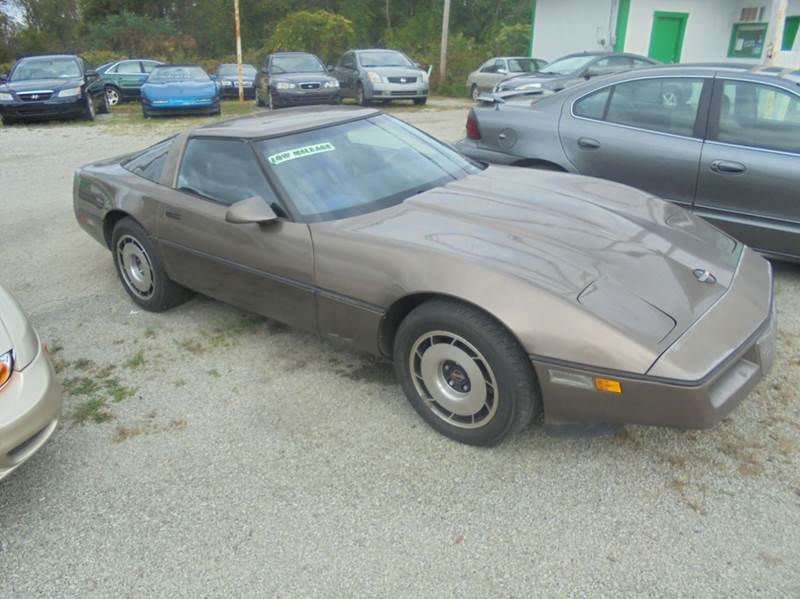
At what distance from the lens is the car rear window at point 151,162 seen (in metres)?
4.08

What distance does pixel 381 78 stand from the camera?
15.8m

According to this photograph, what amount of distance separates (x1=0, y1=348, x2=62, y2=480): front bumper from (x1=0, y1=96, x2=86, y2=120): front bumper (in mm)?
12791

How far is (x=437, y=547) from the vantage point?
2309 millimetres

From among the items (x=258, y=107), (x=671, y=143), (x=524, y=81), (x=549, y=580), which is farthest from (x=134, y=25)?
(x=549, y=580)

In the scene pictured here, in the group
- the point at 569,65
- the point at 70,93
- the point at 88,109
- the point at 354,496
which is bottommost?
the point at 354,496

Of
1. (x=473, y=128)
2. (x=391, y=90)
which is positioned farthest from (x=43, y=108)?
(x=473, y=128)

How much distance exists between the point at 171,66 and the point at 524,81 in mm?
8290

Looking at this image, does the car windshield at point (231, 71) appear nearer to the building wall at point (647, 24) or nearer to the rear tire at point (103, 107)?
the rear tire at point (103, 107)

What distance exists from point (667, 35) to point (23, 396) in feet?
65.3

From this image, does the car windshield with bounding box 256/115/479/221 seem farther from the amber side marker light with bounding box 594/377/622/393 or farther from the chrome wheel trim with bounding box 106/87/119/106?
the chrome wheel trim with bounding box 106/87/119/106

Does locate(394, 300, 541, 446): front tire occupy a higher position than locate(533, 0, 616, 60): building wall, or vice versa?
locate(533, 0, 616, 60): building wall

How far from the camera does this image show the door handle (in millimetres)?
4223

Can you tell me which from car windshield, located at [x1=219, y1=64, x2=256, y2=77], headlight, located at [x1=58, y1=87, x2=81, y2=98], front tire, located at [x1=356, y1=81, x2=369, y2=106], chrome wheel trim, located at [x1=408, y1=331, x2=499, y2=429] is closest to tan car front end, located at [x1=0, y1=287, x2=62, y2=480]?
chrome wheel trim, located at [x1=408, y1=331, x2=499, y2=429]

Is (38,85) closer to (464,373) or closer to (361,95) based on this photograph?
(361,95)
